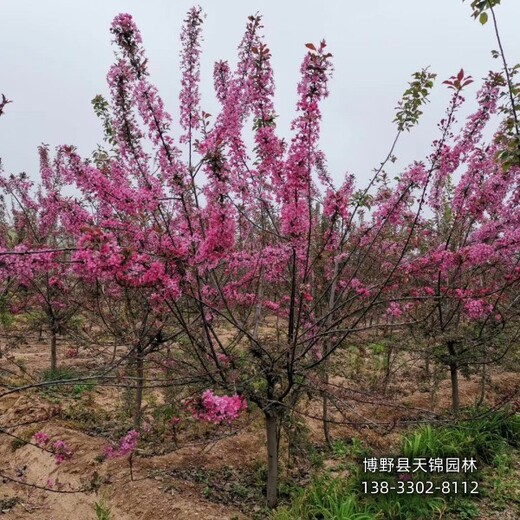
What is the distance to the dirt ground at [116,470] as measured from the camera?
176 inches

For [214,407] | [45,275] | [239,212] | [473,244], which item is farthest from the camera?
[45,275]

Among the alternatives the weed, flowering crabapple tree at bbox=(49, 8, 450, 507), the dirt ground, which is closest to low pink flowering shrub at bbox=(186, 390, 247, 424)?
flowering crabapple tree at bbox=(49, 8, 450, 507)

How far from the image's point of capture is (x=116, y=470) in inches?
203

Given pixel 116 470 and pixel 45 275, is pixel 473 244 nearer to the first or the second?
pixel 116 470

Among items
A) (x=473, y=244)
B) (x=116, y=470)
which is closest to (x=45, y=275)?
(x=116, y=470)

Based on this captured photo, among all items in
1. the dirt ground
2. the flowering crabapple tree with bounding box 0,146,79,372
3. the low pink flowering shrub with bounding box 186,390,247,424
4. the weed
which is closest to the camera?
the low pink flowering shrub with bounding box 186,390,247,424

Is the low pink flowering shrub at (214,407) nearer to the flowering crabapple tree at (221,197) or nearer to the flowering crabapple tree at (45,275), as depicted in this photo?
the flowering crabapple tree at (221,197)

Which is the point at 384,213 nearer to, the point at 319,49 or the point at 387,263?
the point at 319,49

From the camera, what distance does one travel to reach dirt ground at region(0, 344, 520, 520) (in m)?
4.48

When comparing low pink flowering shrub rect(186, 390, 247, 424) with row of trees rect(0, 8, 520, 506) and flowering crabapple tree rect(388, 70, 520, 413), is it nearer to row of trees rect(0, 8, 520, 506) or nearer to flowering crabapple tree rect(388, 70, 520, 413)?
row of trees rect(0, 8, 520, 506)

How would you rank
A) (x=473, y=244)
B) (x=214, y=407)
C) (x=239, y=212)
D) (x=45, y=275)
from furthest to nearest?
1. (x=45, y=275)
2. (x=473, y=244)
3. (x=239, y=212)
4. (x=214, y=407)

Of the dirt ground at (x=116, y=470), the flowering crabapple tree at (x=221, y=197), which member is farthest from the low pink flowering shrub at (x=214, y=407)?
the dirt ground at (x=116, y=470)

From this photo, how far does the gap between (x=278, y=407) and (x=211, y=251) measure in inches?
77.8

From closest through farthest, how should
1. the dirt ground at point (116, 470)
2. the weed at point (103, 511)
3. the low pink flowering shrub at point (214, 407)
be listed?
the low pink flowering shrub at point (214, 407) < the weed at point (103, 511) < the dirt ground at point (116, 470)
